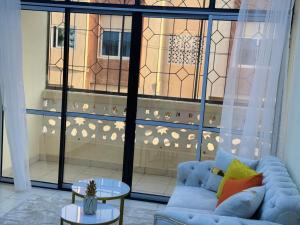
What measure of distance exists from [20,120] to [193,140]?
2.03 metres

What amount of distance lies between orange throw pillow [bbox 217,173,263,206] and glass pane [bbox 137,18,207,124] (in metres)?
1.51

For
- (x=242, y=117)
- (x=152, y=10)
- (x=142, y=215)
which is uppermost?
(x=152, y=10)

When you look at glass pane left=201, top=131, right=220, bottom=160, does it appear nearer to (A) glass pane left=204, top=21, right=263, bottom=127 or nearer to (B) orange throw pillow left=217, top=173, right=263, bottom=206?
(A) glass pane left=204, top=21, right=263, bottom=127

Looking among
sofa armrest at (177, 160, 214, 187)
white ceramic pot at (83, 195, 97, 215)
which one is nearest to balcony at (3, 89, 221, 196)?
sofa armrest at (177, 160, 214, 187)

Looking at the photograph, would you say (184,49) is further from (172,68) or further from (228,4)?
(228,4)

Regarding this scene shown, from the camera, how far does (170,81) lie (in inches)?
183

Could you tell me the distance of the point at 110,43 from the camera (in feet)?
15.4

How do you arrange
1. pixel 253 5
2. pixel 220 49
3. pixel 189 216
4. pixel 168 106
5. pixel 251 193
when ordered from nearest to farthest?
pixel 189 216
pixel 251 193
pixel 253 5
pixel 220 49
pixel 168 106

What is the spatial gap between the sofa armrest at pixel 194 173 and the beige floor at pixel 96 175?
0.92 m

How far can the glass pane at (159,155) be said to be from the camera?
485 centimetres

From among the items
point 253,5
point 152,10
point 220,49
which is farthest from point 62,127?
point 253,5

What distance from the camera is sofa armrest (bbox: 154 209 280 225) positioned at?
8.13ft

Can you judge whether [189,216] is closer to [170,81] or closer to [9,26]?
[170,81]

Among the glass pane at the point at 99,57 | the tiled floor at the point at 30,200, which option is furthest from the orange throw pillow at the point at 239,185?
the glass pane at the point at 99,57
